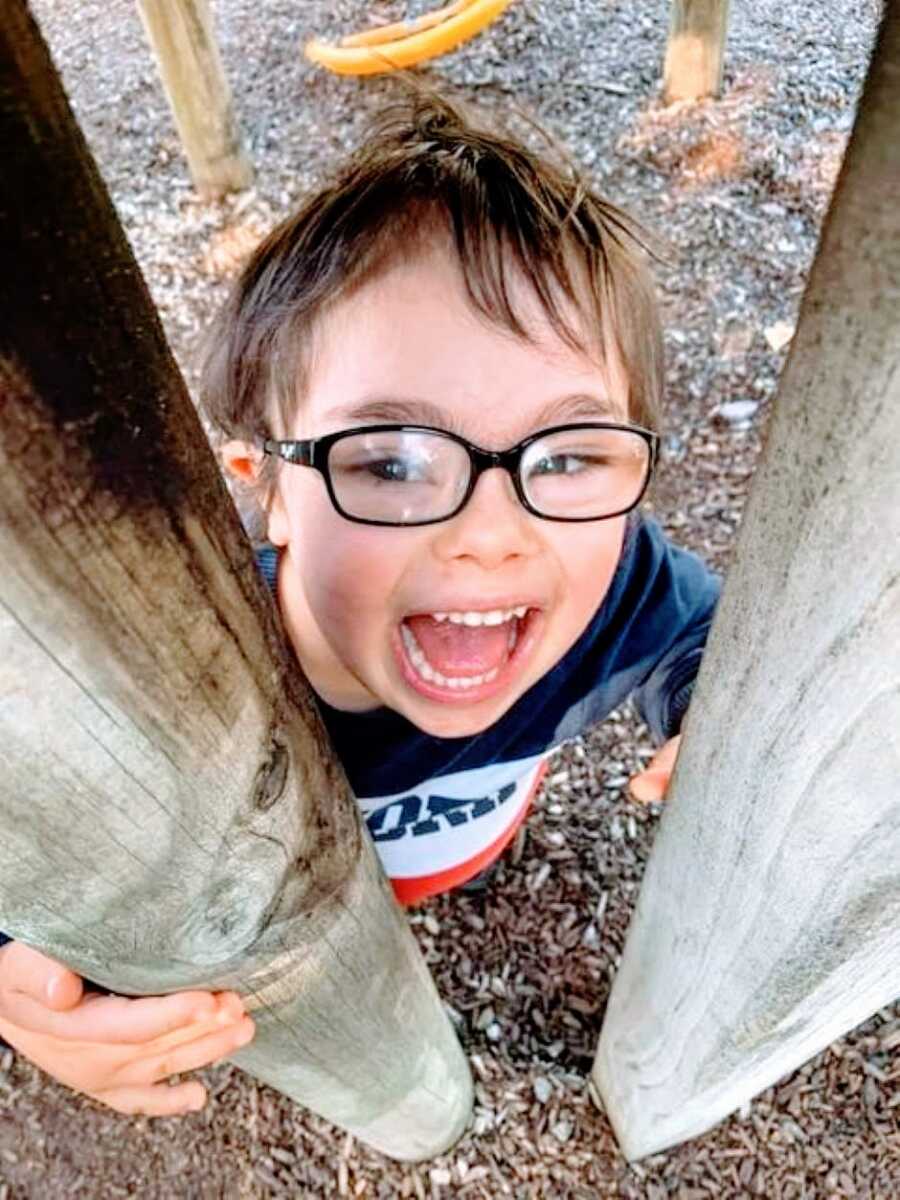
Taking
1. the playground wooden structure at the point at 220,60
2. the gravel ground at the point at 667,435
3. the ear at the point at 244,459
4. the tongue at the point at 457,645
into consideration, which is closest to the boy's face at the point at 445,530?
the tongue at the point at 457,645

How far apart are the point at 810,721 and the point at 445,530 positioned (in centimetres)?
39

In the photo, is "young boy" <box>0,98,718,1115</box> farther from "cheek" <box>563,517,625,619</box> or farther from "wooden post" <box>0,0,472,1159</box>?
"wooden post" <box>0,0,472,1159</box>

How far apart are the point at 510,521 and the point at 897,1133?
122cm

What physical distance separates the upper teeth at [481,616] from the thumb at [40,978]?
38 cm

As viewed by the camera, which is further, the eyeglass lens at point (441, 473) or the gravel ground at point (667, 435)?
the gravel ground at point (667, 435)

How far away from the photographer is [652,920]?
3.08 ft

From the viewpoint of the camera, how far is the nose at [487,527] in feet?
2.73

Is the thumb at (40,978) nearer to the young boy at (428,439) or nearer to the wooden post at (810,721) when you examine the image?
the young boy at (428,439)

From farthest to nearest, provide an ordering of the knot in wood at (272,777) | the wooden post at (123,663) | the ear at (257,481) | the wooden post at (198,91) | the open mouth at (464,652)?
1. the wooden post at (198,91)
2. the ear at (257,481)
3. the open mouth at (464,652)
4. the knot in wood at (272,777)
5. the wooden post at (123,663)

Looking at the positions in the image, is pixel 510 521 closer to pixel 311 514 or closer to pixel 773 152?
pixel 311 514

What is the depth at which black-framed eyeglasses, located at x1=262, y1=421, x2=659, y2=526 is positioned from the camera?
0.82 metres

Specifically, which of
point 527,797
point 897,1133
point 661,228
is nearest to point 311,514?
point 527,797

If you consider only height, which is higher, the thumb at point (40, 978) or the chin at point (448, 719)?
the thumb at point (40, 978)

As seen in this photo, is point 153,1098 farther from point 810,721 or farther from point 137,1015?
point 810,721
